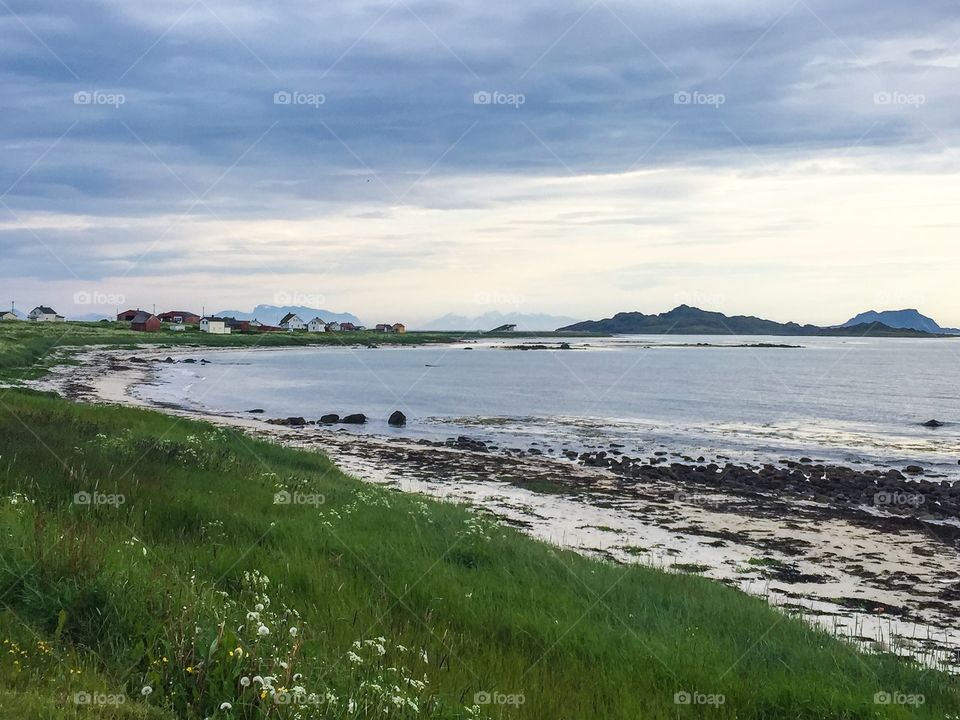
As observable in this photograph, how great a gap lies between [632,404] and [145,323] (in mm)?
148197

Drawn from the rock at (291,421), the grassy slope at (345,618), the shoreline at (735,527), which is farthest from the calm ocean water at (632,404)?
the grassy slope at (345,618)

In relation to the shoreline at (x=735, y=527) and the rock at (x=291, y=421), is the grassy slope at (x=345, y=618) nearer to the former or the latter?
the shoreline at (x=735, y=527)

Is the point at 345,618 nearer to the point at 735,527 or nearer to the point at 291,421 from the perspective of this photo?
the point at 735,527

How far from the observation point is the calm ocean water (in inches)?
1714

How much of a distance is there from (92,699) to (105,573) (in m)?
2.23

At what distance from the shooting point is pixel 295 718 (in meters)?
4.70

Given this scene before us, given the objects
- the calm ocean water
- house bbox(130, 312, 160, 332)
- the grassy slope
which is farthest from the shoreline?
house bbox(130, 312, 160, 332)

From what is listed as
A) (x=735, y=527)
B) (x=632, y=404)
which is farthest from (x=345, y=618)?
(x=632, y=404)

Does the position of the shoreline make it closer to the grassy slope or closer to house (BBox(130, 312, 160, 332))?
the grassy slope

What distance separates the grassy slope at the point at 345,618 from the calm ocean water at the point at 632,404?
28.1 metres

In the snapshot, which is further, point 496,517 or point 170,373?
point 170,373

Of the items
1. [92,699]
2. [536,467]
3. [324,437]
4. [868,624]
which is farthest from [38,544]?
[324,437]

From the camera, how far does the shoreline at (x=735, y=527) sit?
15656mm

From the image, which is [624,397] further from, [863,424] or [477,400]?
[863,424]
